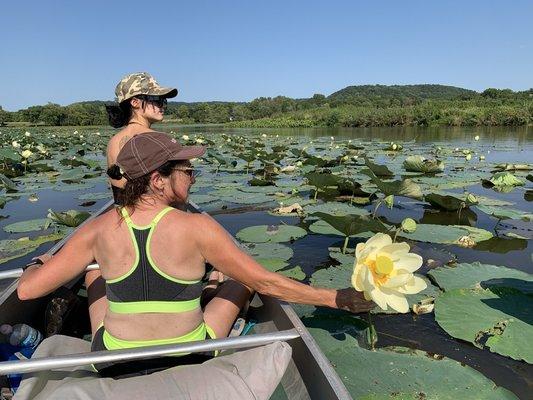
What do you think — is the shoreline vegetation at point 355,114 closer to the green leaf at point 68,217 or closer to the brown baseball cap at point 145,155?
the green leaf at point 68,217

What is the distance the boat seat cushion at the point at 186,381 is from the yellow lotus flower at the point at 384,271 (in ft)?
1.19

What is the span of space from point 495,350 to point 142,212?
1658mm

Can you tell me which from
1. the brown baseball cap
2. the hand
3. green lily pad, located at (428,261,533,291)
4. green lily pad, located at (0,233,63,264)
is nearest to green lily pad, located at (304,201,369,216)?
green lily pad, located at (428,261,533,291)

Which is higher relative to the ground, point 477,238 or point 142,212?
point 142,212

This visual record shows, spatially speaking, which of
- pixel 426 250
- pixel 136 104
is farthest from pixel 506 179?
pixel 136 104

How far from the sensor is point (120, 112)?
242 cm

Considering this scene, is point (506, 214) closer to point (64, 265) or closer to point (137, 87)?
point (137, 87)

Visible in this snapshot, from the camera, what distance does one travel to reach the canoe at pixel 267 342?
49.3 inches

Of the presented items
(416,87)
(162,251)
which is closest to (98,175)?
(162,251)

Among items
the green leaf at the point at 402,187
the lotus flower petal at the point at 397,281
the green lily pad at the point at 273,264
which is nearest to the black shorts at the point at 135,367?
the lotus flower petal at the point at 397,281

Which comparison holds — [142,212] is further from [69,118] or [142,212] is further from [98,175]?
[69,118]

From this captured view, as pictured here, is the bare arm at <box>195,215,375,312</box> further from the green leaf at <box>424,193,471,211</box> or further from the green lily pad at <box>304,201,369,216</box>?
the green leaf at <box>424,193,471,211</box>

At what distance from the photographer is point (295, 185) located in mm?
6371

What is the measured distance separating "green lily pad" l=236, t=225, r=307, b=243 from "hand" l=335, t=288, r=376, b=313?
2041 mm
